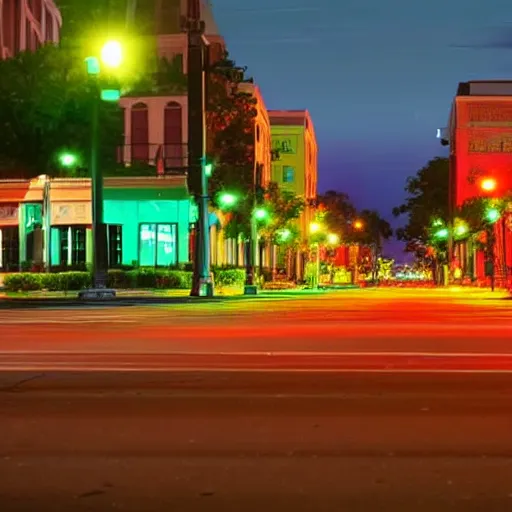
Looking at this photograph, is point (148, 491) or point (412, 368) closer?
point (148, 491)

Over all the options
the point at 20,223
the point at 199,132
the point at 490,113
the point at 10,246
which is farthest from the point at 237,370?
the point at 490,113

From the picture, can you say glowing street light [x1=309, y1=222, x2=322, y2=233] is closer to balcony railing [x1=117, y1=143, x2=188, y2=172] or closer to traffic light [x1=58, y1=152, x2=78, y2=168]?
balcony railing [x1=117, y1=143, x2=188, y2=172]

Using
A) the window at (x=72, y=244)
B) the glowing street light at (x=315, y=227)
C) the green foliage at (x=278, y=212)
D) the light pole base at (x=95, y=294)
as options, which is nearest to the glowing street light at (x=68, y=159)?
the window at (x=72, y=244)

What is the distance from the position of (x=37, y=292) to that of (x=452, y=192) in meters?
62.7

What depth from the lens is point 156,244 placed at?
4678 centimetres

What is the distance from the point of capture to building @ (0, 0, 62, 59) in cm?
5944

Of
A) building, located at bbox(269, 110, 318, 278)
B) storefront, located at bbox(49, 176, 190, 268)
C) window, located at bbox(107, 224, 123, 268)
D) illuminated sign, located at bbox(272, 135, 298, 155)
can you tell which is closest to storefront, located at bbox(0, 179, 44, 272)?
storefront, located at bbox(49, 176, 190, 268)

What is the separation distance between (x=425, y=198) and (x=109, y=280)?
74.7 meters

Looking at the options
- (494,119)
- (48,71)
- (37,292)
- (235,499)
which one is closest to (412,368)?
(235,499)

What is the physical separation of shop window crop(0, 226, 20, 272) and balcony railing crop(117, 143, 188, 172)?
7.38m

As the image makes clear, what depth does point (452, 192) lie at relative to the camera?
9400 centimetres

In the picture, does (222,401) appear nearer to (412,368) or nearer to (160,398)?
(160,398)

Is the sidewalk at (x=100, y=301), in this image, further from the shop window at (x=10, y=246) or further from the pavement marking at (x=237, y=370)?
the pavement marking at (x=237, y=370)

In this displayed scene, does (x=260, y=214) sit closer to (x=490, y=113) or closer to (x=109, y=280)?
(x=109, y=280)
